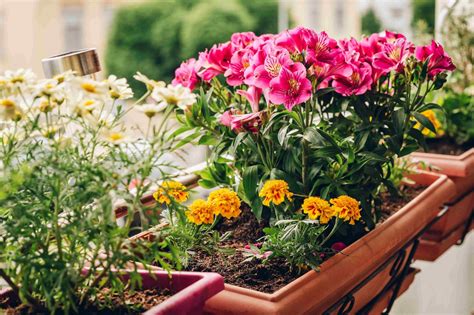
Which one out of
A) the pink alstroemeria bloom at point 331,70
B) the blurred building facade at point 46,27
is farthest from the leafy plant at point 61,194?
the blurred building facade at point 46,27

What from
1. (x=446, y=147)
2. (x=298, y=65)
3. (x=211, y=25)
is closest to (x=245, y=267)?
(x=298, y=65)

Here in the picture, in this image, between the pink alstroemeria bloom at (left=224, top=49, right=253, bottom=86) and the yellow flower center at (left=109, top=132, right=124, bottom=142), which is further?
the pink alstroemeria bloom at (left=224, top=49, right=253, bottom=86)

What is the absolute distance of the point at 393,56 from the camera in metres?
1.23

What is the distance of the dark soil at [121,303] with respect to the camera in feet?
2.84

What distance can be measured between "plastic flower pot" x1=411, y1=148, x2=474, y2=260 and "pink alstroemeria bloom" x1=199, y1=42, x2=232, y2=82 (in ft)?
2.33

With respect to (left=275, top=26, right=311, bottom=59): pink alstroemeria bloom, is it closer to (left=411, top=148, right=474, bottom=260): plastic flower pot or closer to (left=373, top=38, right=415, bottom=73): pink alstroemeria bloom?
(left=373, top=38, right=415, bottom=73): pink alstroemeria bloom

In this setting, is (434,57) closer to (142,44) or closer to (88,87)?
(88,87)

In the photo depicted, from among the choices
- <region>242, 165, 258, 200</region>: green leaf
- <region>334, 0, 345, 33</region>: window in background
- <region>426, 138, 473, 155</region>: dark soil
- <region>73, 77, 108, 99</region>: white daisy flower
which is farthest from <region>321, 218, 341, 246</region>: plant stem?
<region>334, 0, 345, 33</region>: window in background

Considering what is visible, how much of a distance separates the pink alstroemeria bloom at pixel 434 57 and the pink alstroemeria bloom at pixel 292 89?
0.97 feet

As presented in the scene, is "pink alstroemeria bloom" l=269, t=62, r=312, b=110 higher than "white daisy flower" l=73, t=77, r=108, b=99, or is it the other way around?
"white daisy flower" l=73, t=77, r=108, b=99

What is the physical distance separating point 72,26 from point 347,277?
2213 centimetres

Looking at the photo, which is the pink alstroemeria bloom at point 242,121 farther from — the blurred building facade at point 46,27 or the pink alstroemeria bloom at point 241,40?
the blurred building facade at point 46,27

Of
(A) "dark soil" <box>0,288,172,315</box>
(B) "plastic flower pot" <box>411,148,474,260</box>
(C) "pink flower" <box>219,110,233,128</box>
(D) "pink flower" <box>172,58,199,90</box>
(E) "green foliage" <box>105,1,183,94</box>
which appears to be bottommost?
(E) "green foliage" <box>105,1,183,94</box>

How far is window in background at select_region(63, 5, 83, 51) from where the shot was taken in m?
22.0
